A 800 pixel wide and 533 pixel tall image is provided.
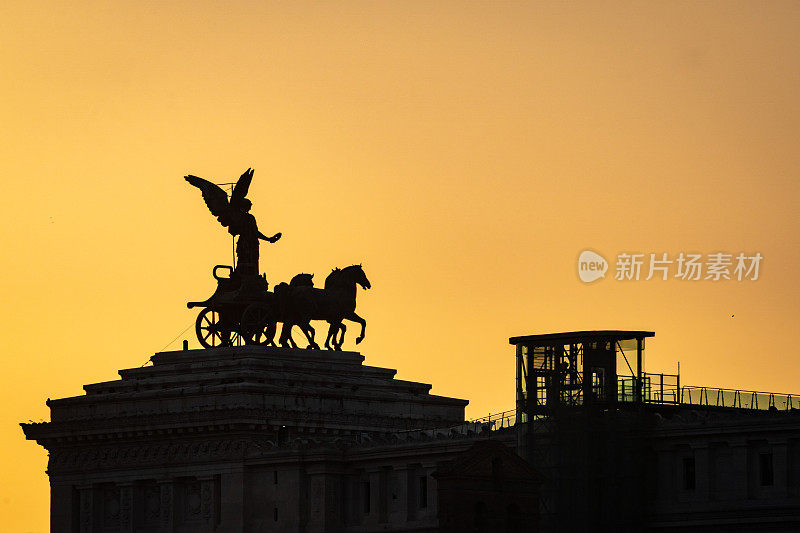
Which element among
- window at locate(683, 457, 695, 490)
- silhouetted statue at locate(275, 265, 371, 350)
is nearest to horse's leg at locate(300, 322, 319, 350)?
silhouetted statue at locate(275, 265, 371, 350)

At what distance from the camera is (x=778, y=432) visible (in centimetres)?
15150

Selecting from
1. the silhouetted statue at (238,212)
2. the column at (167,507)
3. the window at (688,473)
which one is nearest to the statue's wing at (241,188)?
the silhouetted statue at (238,212)

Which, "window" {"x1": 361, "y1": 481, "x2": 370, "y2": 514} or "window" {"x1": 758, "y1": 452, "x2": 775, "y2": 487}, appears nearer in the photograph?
"window" {"x1": 758, "y1": 452, "x2": 775, "y2": 487}

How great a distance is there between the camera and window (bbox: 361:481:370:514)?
569 ft

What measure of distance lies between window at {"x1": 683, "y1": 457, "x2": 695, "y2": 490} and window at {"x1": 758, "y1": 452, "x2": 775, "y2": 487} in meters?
4.30

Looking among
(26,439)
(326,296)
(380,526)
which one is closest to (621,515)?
(380,526)

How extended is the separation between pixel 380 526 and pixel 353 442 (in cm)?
716

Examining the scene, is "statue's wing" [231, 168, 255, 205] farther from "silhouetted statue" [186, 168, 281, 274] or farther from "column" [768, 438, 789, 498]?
"column" [768, 438, 789, 498]

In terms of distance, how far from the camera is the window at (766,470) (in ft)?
499

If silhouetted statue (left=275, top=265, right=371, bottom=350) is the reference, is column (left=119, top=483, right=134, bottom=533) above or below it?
below

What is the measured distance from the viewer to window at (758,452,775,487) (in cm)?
15212

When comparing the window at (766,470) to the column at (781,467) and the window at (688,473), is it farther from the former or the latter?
the window at (688,473)

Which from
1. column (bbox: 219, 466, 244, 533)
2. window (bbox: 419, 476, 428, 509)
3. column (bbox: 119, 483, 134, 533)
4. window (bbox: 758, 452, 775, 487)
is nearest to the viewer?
window (bbox: 758, 452, 775, 487)

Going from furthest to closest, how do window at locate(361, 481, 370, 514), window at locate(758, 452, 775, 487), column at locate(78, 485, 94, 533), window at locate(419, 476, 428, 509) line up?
column at locate(78, 485, 94, 533), window at locate(361, 481, 370, 514), window at locate(419, 476, 428, 509), window at locate(758, 452, 775, 487)
